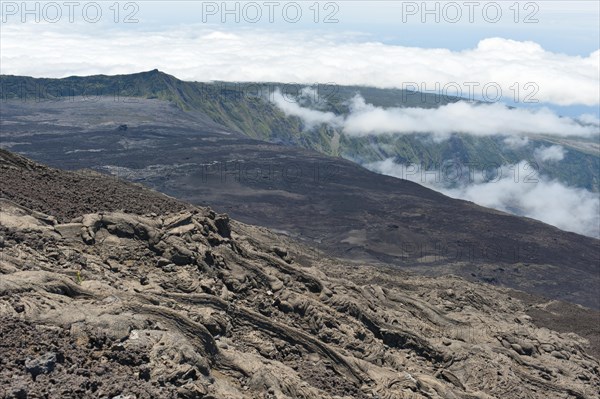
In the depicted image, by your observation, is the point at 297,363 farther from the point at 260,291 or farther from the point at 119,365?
the point at 119,365

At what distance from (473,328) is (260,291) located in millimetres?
12857

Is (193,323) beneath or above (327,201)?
above

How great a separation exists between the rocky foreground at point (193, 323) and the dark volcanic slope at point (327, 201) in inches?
1958

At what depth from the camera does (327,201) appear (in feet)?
366

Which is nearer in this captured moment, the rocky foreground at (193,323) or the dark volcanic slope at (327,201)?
the rocky foreground at (193,323)

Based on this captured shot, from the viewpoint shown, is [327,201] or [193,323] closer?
[193,323]

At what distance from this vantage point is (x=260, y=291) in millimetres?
22406

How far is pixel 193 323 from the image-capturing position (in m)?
16.8

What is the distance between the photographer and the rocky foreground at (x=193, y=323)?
14.2 metres

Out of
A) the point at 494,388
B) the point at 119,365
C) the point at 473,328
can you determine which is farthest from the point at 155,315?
the point at 473,328

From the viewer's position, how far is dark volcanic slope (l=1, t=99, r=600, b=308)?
8500cm

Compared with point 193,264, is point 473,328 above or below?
below

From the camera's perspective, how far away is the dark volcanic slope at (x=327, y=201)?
279ft

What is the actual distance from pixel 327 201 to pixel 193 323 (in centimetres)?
9515
